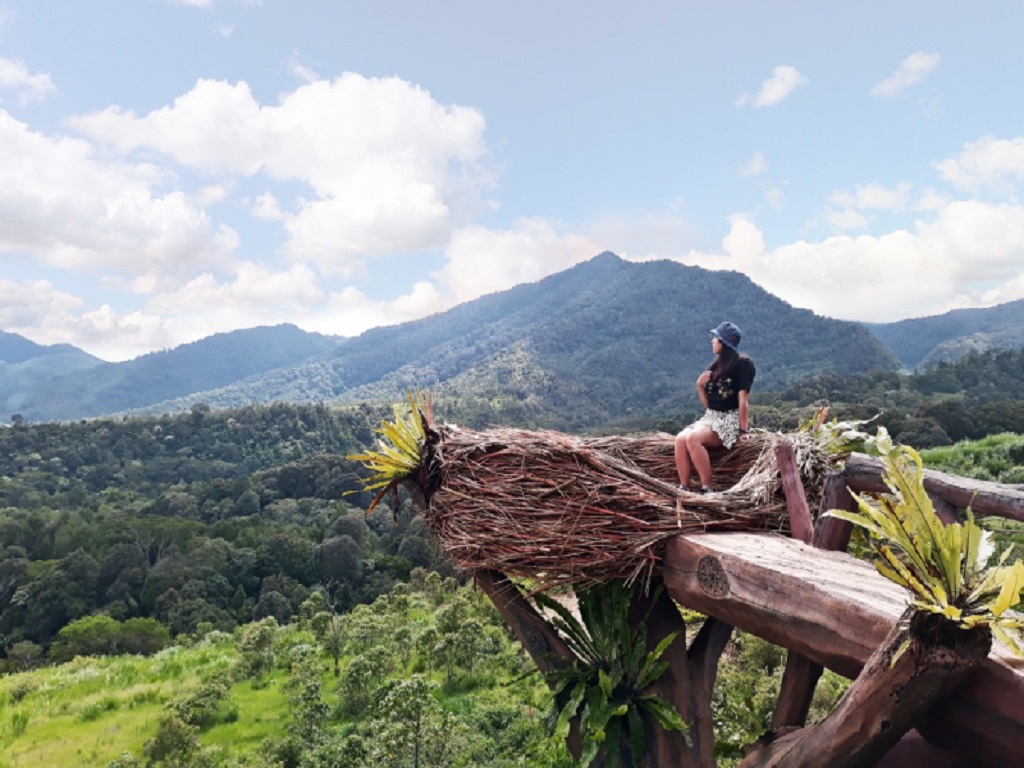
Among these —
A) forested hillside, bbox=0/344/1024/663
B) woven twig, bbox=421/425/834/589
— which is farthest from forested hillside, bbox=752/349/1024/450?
woven twig, bbox=421/425/834/589

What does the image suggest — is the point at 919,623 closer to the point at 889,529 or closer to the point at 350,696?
the point at 889,529

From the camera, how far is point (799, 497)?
3.32 meters

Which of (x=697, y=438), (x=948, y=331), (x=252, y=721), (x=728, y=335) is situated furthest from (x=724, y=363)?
(x=948, y=331)

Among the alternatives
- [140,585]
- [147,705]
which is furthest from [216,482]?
[147,705]

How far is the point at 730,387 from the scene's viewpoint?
434 cm

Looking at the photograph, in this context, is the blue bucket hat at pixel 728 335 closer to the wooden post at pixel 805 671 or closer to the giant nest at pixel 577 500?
the giant nest at pixel 577 500

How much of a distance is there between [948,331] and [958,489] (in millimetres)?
205543

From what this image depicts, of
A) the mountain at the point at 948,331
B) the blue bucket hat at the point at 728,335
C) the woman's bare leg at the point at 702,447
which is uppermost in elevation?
the blue bucket hat at the point at 728,335

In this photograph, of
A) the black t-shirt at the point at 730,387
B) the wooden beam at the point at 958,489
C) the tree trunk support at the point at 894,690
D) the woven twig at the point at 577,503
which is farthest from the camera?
the black t-shirt at the point at 730,387

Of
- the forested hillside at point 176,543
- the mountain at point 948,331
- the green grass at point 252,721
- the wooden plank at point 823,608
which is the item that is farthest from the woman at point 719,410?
the mountain at point 948,331

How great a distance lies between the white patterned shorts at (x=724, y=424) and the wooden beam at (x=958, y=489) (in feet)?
2.90

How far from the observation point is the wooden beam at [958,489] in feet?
9.20

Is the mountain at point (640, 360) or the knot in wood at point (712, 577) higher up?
the knot in wood at point (712, 577)

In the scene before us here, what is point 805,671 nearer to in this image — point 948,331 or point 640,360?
point 640,360
